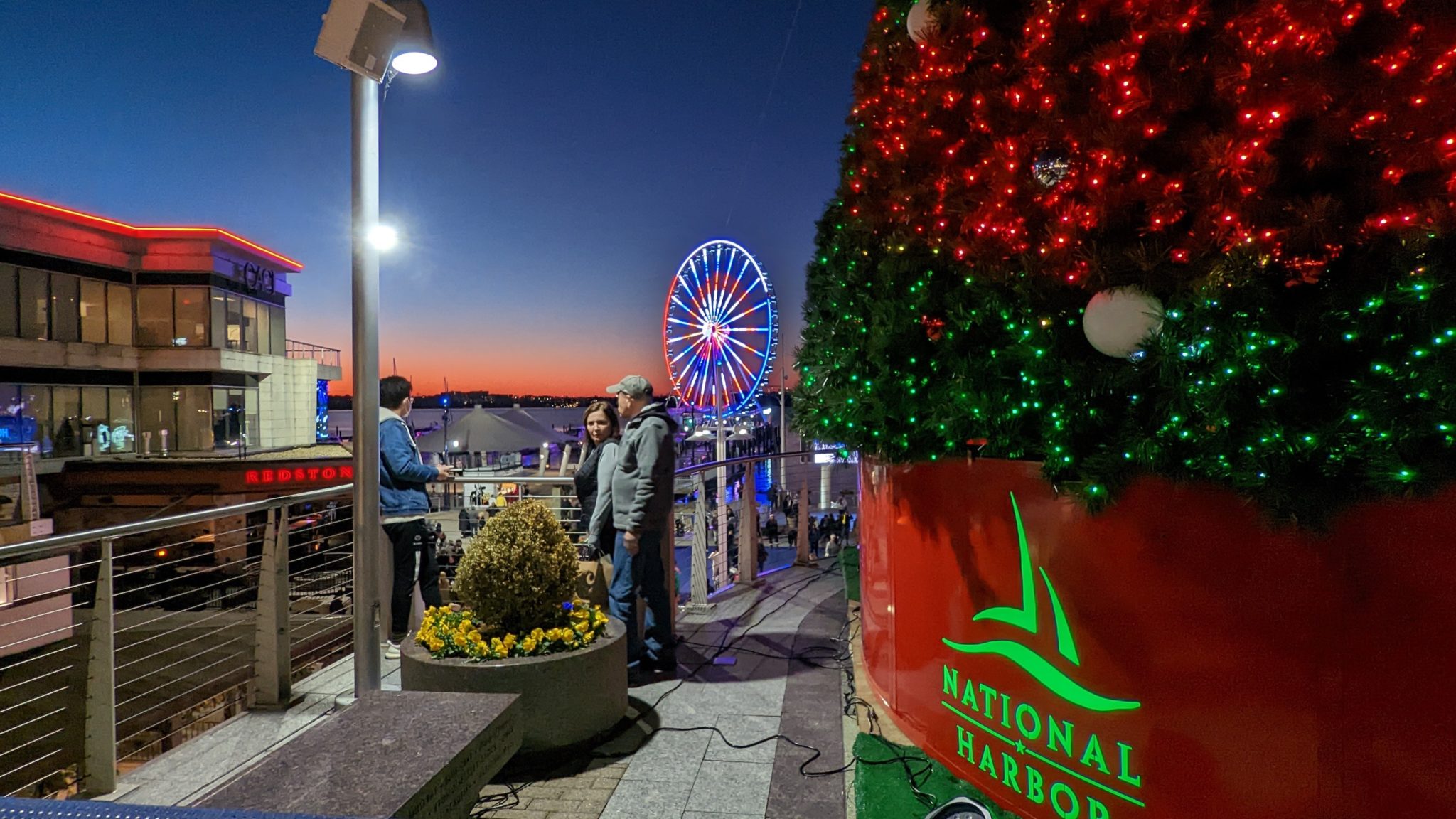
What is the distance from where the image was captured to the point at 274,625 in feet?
14.2

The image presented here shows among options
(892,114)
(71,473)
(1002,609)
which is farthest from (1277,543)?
(71,473)

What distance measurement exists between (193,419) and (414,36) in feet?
123

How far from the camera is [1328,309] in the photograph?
6.53 ft

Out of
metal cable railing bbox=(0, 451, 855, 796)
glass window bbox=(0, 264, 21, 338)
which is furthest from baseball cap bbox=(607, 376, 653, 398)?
glass window bbox=(0, 264, 21, 338)

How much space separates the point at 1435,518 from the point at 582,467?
4.51 m

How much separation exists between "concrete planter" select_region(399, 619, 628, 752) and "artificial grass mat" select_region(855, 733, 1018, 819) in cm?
129

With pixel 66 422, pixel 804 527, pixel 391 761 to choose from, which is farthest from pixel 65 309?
pixel 391 761

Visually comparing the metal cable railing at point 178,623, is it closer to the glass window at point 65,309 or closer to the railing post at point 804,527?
the railing post at point 804,527

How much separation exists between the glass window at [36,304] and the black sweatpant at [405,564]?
1318 inches

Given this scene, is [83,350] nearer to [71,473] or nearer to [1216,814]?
[71,473]

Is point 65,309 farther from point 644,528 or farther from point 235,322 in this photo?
point 644,528

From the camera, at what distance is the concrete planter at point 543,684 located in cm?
→ 353

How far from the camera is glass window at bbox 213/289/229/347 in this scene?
34.4 m

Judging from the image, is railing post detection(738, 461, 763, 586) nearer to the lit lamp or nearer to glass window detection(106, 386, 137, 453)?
the lit lamp
